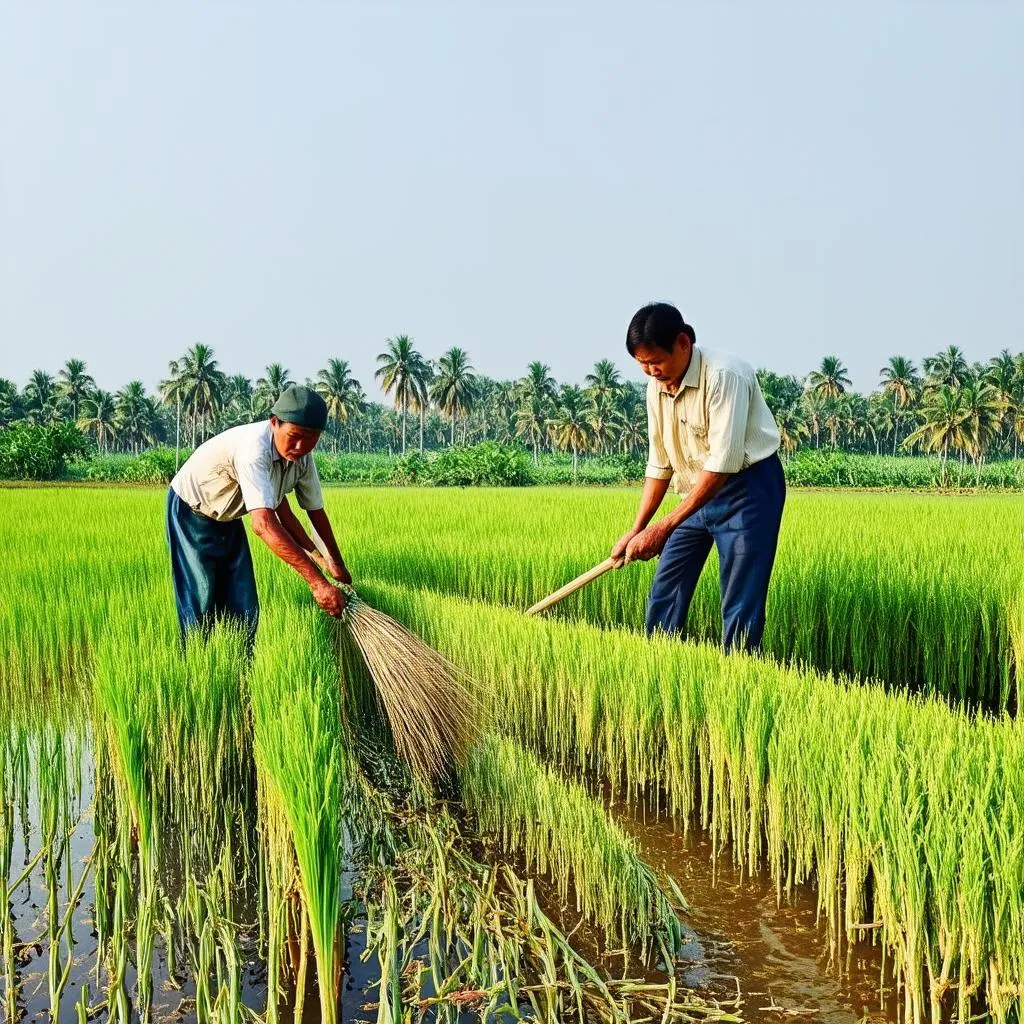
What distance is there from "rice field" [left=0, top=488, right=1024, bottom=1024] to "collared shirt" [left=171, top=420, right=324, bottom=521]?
17.8 inches

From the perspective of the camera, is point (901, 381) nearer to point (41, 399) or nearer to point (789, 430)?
point (789, 430)

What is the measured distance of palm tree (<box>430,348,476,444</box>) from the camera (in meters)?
46.1

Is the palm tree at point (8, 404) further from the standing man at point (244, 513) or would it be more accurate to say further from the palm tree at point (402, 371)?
the standing man at point (244, 513)

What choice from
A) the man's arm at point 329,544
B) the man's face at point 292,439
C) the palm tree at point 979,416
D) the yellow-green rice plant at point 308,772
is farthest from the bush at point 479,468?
the yellow-green rice plant at point 308,772

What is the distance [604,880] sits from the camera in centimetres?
192

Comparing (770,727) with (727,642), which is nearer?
(770,727)

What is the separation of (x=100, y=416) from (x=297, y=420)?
45868 mm

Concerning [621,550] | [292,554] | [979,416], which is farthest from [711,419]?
[979,416]

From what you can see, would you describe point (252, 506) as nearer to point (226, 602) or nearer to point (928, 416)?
point (226, 602)

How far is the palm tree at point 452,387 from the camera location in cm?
4612

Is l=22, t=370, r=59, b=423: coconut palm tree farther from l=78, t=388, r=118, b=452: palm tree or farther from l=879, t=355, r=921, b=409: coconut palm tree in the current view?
l=879, t=355, r=921, b=409: coconut palm tree

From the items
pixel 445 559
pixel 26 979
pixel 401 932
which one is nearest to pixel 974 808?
pixel 401 932

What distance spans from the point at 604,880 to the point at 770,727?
73 cm

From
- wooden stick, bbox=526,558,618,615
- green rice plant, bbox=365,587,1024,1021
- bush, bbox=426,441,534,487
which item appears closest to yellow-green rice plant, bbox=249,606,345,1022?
green rice plant, bbox=365,587,1024,1021
